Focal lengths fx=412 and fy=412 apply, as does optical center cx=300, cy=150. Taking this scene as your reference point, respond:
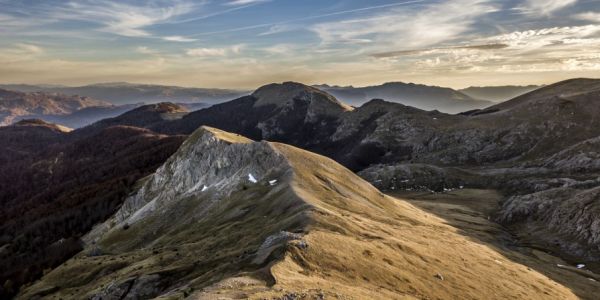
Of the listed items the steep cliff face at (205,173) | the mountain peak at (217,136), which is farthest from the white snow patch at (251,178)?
the mountain peak at (217,136)

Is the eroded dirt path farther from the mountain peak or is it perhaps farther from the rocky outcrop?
the mountain peak

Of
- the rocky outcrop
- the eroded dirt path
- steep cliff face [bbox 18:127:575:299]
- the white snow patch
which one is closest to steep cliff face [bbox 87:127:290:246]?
the white snow patch

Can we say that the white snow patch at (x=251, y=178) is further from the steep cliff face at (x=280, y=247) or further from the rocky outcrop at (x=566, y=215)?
the rocky outcrop at (x=566, y=215)

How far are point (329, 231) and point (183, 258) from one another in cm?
2817

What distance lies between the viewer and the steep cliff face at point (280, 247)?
49.3 m

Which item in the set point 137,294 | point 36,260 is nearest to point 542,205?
point 137,294

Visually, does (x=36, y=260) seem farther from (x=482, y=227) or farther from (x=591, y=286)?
(x=591, y=286)

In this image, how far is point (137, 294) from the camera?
6544cm

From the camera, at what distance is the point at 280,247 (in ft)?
174

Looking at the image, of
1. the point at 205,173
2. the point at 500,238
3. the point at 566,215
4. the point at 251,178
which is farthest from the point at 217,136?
the point at 566,215

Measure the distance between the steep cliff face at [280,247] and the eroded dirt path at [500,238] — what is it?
7.82 metres

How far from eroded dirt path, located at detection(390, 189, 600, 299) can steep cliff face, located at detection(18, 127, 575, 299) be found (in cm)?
782

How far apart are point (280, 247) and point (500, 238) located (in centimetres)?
8950

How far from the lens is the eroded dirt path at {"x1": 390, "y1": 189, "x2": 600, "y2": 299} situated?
90312mm
